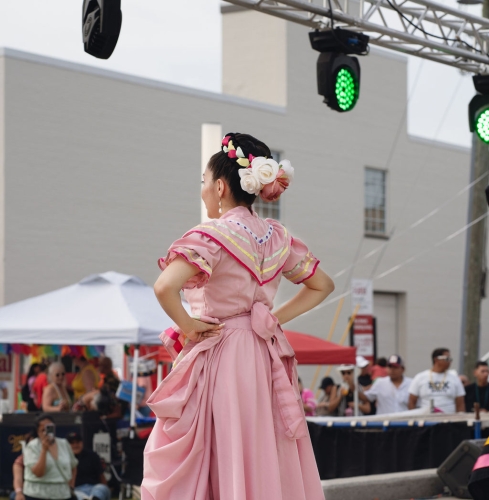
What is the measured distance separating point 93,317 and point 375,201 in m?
14.1

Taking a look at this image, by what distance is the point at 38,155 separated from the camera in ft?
59.6

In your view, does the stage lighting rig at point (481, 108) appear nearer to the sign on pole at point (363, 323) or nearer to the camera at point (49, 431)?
the camera at point (49, 431)

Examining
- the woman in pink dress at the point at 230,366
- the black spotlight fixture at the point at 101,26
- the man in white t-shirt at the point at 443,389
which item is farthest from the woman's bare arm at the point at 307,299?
the man in white t-shirt at the point at 443,389

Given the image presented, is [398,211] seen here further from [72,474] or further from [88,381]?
[72,474]

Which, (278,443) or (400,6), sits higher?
(400,6)

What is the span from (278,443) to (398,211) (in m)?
21.1

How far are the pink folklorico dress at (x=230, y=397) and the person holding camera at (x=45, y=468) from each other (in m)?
5.73

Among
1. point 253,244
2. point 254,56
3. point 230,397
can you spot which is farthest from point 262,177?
point 254,56

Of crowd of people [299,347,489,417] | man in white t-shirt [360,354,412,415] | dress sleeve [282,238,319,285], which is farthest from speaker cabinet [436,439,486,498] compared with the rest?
man in white t-shirt [360,354,412,415]

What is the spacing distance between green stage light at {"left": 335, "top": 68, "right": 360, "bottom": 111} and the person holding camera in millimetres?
4205

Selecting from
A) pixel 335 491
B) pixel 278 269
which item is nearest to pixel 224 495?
pixel 278 269

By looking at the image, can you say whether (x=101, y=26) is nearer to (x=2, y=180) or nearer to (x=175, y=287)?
(x=175, y=287)

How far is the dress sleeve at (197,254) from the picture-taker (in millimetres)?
3635

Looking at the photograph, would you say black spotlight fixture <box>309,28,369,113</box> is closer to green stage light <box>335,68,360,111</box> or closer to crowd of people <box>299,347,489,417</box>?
green stage light <box>335,68,360,111</box>
